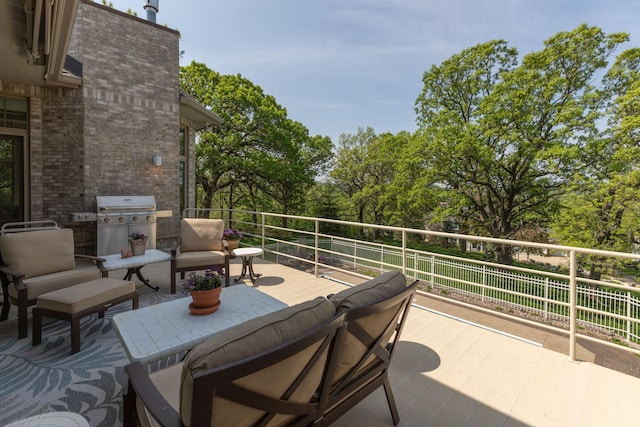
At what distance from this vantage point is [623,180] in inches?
371

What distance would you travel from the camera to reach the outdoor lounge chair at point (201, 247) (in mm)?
4098

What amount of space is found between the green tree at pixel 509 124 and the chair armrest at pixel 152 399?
1295 cm

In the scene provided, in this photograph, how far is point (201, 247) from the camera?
4.54 metres

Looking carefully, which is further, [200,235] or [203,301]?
[200,235]

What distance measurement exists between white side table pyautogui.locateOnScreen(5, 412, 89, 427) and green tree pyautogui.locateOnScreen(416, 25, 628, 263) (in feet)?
42.9

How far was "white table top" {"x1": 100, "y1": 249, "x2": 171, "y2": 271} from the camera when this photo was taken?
11.8 ft

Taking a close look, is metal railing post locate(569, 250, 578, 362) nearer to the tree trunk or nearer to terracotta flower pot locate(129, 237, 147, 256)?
terracotta flower pot locate(129, 237, 147, 256)

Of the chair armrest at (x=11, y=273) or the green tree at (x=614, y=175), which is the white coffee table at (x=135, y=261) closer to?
the chair armrest at (x=11, y=273)

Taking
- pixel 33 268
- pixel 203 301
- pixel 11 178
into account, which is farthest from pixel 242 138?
pixel 203 301

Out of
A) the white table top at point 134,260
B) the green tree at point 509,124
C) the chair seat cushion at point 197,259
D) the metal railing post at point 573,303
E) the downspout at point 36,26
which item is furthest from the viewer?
the green tree at point 509,124

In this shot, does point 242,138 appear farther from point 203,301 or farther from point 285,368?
point 285,368

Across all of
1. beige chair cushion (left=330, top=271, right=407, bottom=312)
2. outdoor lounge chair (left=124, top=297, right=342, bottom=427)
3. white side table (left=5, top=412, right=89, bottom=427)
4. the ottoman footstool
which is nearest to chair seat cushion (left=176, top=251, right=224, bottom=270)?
the ottoman footstool

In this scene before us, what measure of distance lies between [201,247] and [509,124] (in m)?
12.7

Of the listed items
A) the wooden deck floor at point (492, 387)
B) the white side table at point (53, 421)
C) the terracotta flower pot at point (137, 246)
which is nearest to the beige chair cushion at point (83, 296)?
the white side table at point (53, 421)
